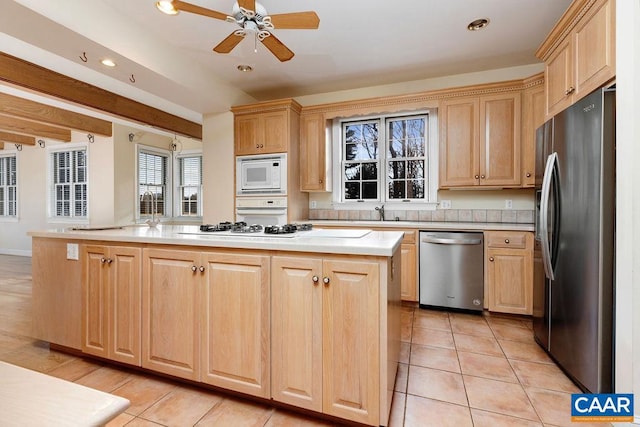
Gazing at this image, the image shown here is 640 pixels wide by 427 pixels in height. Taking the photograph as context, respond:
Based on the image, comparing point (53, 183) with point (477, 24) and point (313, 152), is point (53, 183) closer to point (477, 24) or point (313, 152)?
point (313, 152)

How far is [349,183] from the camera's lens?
434cm

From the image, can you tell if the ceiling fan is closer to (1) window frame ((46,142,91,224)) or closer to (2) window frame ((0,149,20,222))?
(1) window frame ((46,142,91,224))

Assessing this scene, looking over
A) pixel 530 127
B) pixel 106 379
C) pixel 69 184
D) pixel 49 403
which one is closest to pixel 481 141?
pixel 530 127

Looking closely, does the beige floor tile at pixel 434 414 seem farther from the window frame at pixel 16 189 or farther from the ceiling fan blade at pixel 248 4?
the window frame at pixel 16 189

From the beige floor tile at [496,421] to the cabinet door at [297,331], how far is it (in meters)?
0.83

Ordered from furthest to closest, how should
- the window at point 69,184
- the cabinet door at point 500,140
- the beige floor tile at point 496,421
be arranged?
the window at point 69,184 → the cabinet door at point 500,140 → the beige floor tile at point 496,421

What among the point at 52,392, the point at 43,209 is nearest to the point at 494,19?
the point at 52,392

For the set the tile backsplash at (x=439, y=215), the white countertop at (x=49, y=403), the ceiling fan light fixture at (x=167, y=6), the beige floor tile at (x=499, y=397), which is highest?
the ceiling fan light fixture at (x=167, y=6)

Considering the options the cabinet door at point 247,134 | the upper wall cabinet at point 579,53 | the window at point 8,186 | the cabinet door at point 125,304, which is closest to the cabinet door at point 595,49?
the upper wall cabinet at point 579,53

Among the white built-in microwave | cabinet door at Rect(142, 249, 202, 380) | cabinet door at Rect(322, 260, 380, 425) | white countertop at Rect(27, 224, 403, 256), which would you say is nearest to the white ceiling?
the white built-in microwave

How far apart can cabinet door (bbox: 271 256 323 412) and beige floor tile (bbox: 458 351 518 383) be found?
3.81 ft

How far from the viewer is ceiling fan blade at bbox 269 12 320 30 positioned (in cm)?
203

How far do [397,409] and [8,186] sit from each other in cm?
960

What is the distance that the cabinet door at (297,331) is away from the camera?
4.86 feet
